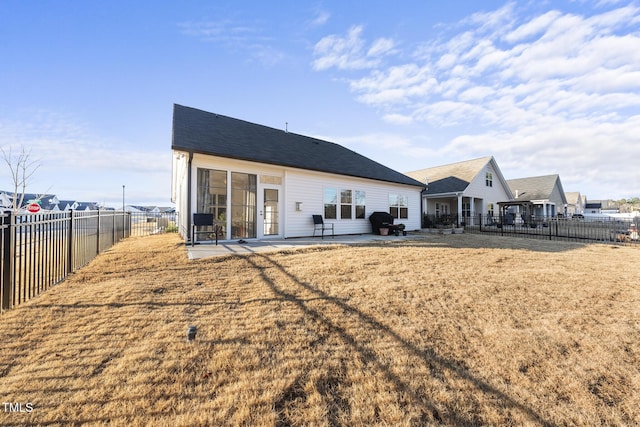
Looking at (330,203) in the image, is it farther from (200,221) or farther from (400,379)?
(400,379)

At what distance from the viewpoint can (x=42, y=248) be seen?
171 inches

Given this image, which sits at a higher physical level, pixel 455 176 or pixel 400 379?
pixel 455 176

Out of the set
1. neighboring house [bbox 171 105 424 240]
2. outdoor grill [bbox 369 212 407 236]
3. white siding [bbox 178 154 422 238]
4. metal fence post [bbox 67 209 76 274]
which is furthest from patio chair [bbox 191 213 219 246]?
outdoor grill [bbox 369 212 407 236]

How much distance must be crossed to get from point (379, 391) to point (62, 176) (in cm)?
2686

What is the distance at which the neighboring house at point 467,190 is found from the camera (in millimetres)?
20791

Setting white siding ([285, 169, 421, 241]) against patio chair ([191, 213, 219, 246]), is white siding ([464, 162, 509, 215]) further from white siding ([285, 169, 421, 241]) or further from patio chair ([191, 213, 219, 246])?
patio chair ([191, 213, 219, 246])

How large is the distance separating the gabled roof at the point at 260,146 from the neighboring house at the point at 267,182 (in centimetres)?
3

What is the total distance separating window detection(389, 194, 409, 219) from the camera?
1453 centimetres

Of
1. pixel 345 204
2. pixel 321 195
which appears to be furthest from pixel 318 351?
pixel 345 204

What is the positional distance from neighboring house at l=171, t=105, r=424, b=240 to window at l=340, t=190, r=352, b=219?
0.16 feet

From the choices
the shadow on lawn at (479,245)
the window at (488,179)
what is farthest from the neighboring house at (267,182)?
the window at (488,179)

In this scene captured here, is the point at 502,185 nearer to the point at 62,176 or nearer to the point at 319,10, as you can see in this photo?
the point at 319,10

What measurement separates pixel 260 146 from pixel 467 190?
55.5ft

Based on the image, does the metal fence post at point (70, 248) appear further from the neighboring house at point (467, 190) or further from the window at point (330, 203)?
the neighboring house at point (467, 190)
